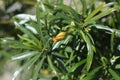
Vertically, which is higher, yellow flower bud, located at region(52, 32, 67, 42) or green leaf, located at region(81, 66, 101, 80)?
yellow flower bud, located at region(52, 32, 67, 42)

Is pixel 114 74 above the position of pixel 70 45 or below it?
below

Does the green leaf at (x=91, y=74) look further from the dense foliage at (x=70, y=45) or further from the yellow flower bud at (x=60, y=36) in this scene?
the yellow flower bud at (x=60, y=36)

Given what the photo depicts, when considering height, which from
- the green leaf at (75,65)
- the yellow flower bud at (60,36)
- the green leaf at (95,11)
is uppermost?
the green leaf at (95,11)

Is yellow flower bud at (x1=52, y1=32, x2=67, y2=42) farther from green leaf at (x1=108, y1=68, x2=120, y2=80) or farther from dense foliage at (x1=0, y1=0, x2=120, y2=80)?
green leaf at (x1=108, y1=68, x2=120, y2=80)

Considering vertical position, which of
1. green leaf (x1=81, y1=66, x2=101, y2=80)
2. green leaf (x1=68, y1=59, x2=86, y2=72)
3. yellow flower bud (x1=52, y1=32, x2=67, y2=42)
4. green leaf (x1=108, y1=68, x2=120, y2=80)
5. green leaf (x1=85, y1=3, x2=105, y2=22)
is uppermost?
green leaf (x1=85, y1=3, x2=105, y2=22)

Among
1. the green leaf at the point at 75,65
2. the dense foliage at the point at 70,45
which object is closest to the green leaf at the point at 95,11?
the dense foliage at the point at 70,45

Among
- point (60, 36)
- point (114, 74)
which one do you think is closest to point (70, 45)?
point (60, 36)

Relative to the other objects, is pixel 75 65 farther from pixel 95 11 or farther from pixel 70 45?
pixel 95 11

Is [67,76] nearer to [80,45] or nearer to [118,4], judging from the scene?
[80,45]

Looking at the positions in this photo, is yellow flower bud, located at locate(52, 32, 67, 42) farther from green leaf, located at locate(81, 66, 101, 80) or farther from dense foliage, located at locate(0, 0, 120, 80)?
green leaf, located at locate(81, 66, 101, 80)

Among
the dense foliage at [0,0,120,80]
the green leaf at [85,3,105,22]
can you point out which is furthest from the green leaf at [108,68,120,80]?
the green leaf at [85,3,105,22]

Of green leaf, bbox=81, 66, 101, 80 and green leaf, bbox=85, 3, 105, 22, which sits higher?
green leaf, bbox=85, 3, 105, 22

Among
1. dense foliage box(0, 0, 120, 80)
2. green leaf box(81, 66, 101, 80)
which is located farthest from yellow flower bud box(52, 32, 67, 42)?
green leaf box(81, 66, 101, 80)
